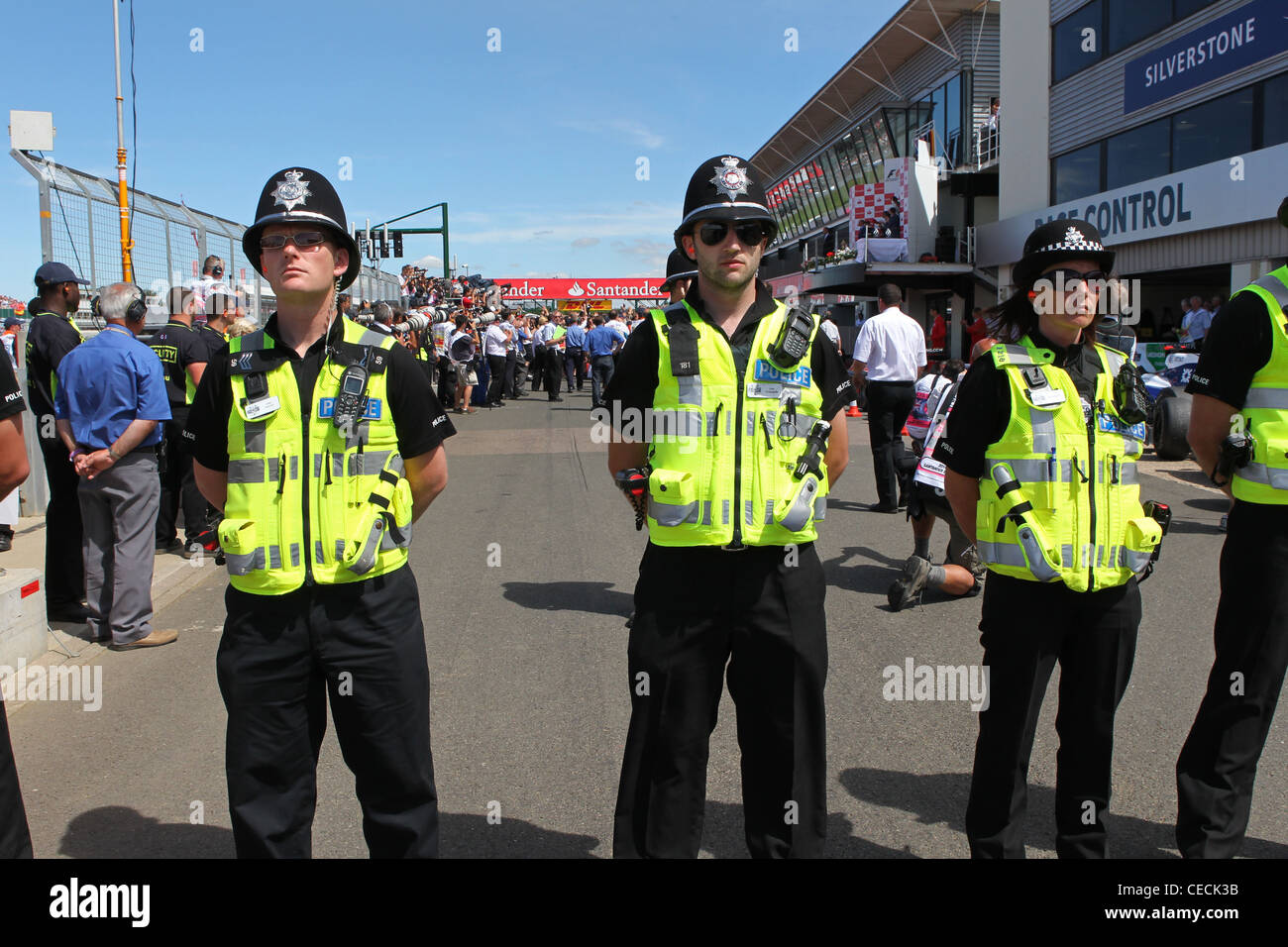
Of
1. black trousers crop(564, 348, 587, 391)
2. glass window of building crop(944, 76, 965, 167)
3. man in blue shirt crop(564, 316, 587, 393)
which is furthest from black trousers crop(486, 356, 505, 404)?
glass window of building crop(944, 76, 965, 167)

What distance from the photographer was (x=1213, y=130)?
803 inches

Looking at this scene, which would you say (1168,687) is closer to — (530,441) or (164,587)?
(164,587)

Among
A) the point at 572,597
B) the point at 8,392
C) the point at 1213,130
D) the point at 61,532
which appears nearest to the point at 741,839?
the point at 8,392

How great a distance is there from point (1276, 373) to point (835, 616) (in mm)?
3536

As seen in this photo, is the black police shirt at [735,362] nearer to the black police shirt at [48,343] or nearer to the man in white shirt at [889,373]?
the black police shirt at [48,343]

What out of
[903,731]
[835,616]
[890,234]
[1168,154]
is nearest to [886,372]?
[835,616]

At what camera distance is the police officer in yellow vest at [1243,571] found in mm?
3107

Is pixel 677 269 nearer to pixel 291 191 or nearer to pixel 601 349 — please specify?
pixel 291 191

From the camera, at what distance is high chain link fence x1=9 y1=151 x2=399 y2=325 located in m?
10.2

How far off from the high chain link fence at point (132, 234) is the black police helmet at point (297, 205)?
16.1ft

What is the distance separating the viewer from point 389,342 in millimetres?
2887

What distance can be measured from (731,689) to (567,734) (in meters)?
1.72

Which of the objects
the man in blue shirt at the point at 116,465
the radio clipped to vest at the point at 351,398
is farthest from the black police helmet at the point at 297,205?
the man in blue shirt at the point at 116,465
